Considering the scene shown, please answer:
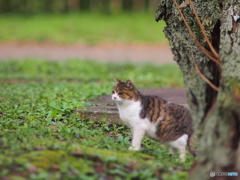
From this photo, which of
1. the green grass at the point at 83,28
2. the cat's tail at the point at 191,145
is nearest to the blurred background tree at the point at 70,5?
the green grass at the point at 83,28

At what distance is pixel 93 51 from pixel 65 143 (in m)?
15.5

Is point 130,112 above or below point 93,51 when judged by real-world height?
below

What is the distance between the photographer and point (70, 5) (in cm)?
3547

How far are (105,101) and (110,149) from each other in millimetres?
2478

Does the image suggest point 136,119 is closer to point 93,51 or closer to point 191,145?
point 191,145

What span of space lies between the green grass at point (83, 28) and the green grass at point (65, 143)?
14.3 meters

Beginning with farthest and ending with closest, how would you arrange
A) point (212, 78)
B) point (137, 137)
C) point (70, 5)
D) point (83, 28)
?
point (70, 5)
point (83, 28)
point (137, 137)
point (212, 78)

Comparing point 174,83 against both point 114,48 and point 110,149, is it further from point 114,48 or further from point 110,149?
point 114,48

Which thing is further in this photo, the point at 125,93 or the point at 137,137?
the point at 125,93

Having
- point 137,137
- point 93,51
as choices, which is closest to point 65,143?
point 137,137

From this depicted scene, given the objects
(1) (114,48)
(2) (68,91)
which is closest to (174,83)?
(2) (68,91)

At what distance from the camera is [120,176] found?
12.3 feet

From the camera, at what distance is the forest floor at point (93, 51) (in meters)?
17.2

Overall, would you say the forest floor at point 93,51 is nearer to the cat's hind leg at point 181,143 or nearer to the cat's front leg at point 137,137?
the cat's front leg at point 137,137
